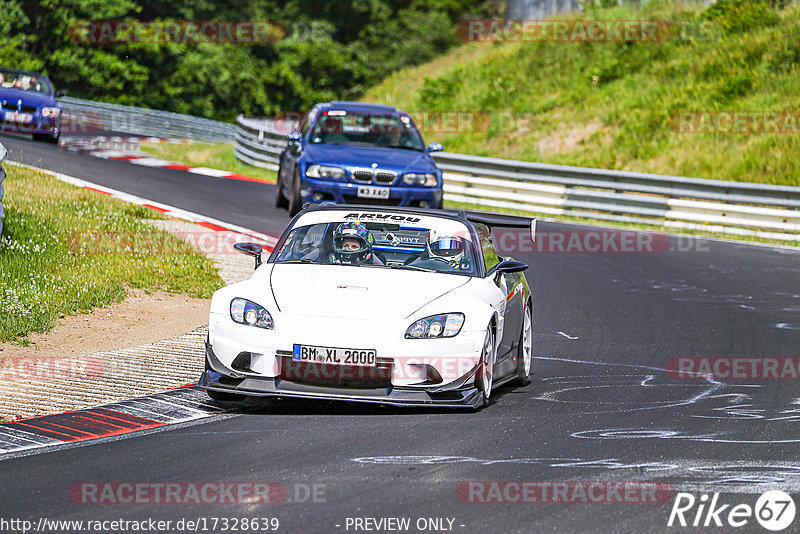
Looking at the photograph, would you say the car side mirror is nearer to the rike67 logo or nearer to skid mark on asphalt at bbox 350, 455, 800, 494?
skid mark on asphalt at bbox 350, 455, 800, 494

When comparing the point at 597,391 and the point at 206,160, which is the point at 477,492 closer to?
the point at 597,391

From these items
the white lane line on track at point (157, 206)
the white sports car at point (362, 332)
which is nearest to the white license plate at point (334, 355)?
the white sports car at point (362, 332)

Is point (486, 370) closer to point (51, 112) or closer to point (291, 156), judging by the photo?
point (291, 156)

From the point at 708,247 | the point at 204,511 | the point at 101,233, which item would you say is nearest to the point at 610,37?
the point at 708,247

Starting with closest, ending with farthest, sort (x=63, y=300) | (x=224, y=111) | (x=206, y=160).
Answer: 1. (x=63, y=300)
2. (x=206, y=160)
3. (x=224, y=111)

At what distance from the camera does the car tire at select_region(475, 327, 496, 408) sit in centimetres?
798

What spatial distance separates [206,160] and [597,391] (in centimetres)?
2348

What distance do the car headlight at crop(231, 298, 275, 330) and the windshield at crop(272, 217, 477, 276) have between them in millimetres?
942

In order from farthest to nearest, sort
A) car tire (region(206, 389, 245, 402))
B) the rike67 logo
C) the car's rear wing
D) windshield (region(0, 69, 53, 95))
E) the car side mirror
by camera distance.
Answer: windshield (region(0, 69, 53, 95))
the car's rear wing
the car side mirror
car tire (region(206, 389, 245, 402))
the rike67 logo

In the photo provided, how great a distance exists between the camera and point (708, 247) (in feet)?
64.3

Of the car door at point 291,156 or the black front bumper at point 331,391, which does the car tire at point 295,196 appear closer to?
the car door at point 291,156

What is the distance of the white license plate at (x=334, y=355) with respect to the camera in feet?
24.9

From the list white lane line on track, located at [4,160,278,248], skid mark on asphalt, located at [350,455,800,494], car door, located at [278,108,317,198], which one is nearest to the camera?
skid mark on asphalt, located at [350,455,800,494]

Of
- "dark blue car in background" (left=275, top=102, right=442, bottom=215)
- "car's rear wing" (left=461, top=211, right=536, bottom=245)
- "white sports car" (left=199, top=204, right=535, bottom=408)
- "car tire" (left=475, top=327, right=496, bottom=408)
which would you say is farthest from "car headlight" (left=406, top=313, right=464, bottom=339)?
"dark blue car in background" (left=275, top=102, right=442, bottom=215)
